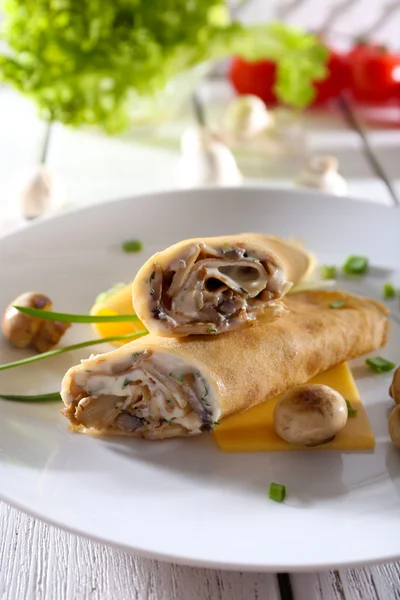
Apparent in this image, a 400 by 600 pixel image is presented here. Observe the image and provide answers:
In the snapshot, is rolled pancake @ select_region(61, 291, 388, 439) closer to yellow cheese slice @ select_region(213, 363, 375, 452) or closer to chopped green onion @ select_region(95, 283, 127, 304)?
yellow cheese slice @ select_region(213, 363, 375, 452)

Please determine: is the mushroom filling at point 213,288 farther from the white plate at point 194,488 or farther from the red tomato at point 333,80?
the red tomato at point 333,80

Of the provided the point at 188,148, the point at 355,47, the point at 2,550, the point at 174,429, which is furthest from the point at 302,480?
the point at 355,47

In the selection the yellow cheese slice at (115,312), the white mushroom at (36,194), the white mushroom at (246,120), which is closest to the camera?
the yellow cheese slice at (115,312)

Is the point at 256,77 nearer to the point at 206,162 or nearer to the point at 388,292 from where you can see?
the point at 206,162

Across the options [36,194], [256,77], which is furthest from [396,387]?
[256,77]

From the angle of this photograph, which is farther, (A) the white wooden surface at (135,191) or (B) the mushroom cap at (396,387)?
(B) the mushroom cap at (396,387)

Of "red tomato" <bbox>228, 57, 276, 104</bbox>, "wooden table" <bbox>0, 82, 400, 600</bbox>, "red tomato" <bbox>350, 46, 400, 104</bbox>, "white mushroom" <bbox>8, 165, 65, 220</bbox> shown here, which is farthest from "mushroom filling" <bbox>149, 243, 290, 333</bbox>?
"red tomato" <bbox>350, 46, 400, 104</bbox>

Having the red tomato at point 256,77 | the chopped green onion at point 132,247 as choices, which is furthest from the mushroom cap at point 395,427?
the red tomato at point 256,77
